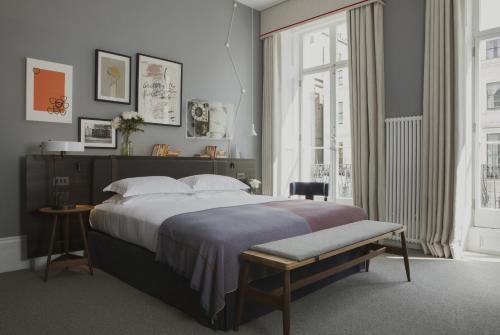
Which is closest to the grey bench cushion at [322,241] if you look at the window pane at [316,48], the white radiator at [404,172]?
the white radiator at [404,172]

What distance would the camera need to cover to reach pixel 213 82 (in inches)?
197

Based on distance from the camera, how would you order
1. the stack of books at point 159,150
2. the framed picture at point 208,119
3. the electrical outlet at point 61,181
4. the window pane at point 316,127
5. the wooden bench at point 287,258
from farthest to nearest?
the window pane at point 316,127 < the framed picture at point 208,119 < the stack of books at point 159,150 < the electrical outlet at point 61,181 < the wooden bench at point 287,258

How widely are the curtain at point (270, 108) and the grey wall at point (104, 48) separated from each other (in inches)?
10.8

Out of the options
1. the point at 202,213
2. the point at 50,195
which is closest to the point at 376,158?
the point at 202,213

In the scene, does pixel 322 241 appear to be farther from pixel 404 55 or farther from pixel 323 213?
pixel 404 55

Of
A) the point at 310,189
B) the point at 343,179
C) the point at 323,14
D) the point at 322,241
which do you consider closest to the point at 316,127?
the point at 343,179

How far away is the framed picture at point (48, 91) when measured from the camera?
134 inches

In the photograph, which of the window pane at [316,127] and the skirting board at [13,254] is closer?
the skirting board at [13,254]

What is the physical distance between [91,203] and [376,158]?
10.3 feet

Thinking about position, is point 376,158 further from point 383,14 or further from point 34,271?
point 34,271

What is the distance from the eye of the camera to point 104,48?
3.88 metres

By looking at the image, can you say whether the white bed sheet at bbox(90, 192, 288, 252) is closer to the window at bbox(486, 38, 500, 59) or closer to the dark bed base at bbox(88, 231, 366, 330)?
the dark bed base at bbox(88, 231, 366, 330)

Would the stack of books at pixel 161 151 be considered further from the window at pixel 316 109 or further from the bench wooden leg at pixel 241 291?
the bench wooden leg at pixel 241 291

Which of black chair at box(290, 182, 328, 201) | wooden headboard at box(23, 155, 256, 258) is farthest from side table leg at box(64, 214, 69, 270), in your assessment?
black chair at box(290, 182, 328, 201)
